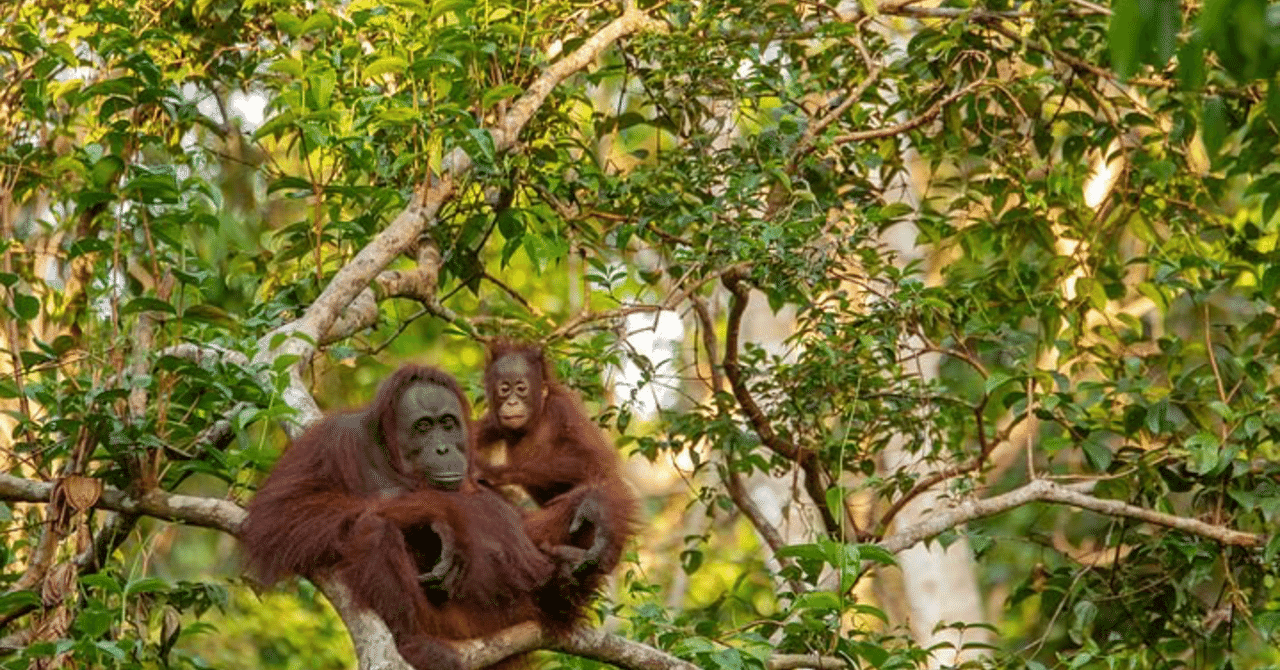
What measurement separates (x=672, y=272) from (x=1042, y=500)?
1.33 m

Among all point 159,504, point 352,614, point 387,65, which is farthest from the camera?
point 387,65

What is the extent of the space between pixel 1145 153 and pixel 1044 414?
47.7 inches

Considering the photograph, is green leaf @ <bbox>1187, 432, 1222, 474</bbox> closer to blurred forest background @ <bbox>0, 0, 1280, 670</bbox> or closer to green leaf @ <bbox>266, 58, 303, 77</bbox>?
blurred forest background @ <bbox>0, 0, 1280, 670</bbox>

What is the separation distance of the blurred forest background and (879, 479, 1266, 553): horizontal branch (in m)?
0.01

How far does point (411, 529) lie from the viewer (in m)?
4.20

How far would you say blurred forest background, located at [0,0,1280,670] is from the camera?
4.03 meters

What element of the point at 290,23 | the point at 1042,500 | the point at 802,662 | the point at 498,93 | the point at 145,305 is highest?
the point at 290,23

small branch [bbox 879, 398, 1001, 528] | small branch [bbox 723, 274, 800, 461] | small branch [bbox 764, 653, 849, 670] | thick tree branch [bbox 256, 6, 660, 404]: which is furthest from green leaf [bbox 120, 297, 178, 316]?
small branch [bbox 879, 398, 1001, 528]

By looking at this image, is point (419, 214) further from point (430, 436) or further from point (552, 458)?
point (552, 458)

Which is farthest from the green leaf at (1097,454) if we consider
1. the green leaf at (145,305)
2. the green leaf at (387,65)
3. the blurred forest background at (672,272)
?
the green leaf at (145,305)

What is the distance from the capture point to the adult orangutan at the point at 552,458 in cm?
451

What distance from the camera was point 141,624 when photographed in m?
4.09

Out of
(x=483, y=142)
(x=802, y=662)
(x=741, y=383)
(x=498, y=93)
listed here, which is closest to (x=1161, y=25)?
(x=802, y=662)

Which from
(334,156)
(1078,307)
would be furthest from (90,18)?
(1078,307)
